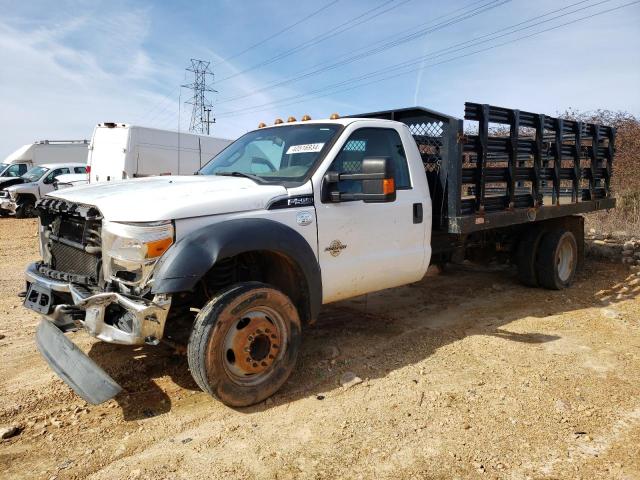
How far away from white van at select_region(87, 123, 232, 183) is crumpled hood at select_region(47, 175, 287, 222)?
1001 cm

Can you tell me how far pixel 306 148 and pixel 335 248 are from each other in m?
0.89

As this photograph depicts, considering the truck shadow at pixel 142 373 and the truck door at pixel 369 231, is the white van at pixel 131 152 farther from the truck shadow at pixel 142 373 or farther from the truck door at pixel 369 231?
the truck door at pixel 369 231

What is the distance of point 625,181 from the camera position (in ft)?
39.3

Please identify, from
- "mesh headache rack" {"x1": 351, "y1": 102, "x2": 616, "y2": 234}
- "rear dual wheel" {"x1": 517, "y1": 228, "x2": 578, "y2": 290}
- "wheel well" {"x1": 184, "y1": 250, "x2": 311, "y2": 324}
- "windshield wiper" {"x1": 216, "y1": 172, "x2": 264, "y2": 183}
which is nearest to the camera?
"wheel well" {"x1": 184, "y1": 250, "x2": 311, "y2": 324}

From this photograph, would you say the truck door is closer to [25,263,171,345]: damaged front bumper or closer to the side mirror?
the side mirror

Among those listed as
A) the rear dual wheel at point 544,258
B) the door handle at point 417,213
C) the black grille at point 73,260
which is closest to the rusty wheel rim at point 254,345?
the black grille at point 73,260

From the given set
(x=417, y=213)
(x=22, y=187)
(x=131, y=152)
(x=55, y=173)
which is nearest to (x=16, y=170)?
(x=55, y=173)

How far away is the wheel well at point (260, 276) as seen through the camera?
3.53 metres

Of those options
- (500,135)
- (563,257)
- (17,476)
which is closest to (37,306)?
(17,476)

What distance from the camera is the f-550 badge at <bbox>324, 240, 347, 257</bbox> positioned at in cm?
391

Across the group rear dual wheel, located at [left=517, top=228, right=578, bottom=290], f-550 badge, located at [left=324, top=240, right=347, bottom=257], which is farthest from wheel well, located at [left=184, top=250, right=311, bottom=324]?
rear dual wheel, located at [left=517, top=228, right=578, bottom=290]

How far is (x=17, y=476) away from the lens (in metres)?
2.63

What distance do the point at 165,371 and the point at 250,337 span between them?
3.37ft

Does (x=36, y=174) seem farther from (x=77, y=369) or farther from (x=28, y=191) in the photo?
(x=77, y=369)
